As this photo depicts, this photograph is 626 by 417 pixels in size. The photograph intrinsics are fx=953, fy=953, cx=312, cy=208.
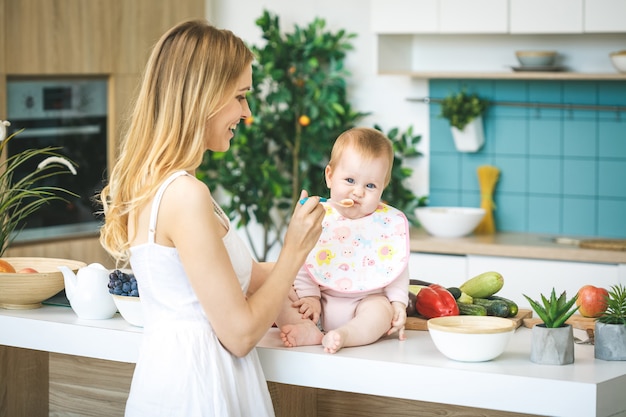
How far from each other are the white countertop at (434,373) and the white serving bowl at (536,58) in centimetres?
241

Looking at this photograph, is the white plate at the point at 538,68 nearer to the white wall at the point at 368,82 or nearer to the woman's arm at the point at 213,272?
the white wall at the point at 368,82

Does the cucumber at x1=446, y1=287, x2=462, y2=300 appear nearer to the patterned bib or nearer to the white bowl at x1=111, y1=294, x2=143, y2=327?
the patterned bib

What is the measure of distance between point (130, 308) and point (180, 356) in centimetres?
35

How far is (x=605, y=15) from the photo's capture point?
421cm

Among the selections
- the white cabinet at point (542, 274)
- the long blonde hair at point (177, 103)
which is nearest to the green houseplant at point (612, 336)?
the long blonde hair at point (177, 103)

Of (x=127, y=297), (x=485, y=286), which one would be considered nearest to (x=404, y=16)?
(x=485, y=286)

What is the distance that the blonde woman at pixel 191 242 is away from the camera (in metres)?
1.89

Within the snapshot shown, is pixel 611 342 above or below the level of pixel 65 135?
below

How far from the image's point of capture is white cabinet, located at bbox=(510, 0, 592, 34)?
14.0 ft

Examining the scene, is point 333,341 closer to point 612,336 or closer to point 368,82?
point 612,336

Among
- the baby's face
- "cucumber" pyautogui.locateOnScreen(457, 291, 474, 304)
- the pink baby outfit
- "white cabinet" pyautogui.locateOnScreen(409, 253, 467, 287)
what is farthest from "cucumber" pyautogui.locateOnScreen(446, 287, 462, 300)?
"white cabinet" pyautogui.locateOnScreen(409, 253, 467, 287)

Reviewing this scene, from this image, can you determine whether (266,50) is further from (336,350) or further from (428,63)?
(336,350)

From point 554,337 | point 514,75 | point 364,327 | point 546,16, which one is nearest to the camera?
point 554,337

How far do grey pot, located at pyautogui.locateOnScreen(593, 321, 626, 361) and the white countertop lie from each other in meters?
0.02
